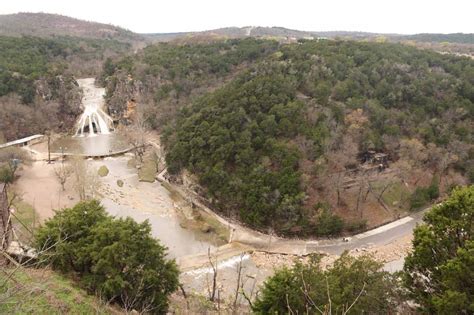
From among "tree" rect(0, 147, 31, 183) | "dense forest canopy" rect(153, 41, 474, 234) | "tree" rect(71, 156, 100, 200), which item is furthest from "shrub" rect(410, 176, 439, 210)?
"tree" rect(0, 147, 31, 183)

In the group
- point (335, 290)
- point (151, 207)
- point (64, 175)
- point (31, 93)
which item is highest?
point (31, 93)

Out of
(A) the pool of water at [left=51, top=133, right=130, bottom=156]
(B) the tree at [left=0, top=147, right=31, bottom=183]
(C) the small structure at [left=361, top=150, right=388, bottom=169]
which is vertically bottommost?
(A) the pool of water at [left=51, top=133, right=130, bottom=156]

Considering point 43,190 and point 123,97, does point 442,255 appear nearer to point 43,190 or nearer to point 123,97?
point 43,190

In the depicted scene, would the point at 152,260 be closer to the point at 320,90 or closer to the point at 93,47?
the point at 320,90

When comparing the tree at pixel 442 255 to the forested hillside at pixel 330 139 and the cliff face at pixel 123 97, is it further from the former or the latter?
the cliff face at pixel 123 97

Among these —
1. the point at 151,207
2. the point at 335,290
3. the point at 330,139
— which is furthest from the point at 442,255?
the point at 151,207

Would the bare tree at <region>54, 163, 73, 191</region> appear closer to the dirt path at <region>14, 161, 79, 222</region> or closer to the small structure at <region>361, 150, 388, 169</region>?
the dirt path at <region>14, 161, 79, 222</region>
